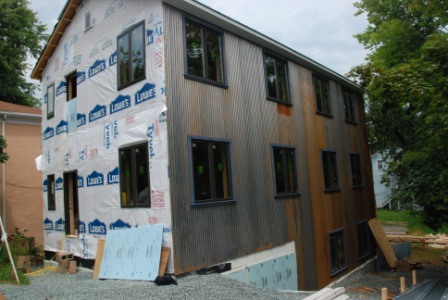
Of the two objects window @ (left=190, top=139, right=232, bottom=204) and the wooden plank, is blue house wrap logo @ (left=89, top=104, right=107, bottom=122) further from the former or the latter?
the wooden plank

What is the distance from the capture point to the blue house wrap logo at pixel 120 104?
9675 millimetres

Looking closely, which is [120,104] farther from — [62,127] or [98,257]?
[98,257]

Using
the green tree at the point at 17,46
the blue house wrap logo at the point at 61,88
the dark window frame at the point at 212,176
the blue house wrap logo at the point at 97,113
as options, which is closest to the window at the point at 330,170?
the dark window frame at the point at 212,176

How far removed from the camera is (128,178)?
9.59 m

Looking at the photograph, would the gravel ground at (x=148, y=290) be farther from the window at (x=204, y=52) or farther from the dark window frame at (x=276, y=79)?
the dark window frame at (x=276, y=79)

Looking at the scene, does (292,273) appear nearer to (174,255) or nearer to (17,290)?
(174,255)

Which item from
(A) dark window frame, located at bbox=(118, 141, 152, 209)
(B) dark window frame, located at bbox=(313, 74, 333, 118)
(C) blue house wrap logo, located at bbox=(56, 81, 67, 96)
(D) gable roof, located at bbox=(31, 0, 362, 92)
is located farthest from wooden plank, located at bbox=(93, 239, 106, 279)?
(B) dark window frame, located at bbox=(313, 74, 333, 118)

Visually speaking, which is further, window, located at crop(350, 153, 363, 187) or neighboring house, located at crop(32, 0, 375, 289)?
window, located at crop(350, 153, 363, 187)

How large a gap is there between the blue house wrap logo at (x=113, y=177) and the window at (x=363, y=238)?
1135 cm

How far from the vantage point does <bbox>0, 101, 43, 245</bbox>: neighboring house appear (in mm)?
17422

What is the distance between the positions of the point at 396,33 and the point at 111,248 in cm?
1735

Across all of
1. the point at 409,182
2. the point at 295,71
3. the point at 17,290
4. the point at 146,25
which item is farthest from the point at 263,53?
the point at 17,290

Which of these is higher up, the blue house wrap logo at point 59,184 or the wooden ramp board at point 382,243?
the blue house wrap logo at point 59,184

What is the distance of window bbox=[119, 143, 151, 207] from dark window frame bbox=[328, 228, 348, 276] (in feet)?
25.7
